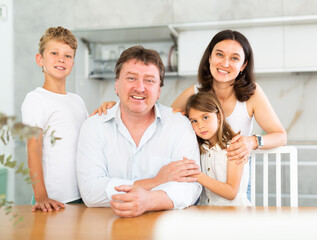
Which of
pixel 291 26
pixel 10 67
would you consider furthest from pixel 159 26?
pixel 10 67

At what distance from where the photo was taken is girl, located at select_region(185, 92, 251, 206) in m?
1.34

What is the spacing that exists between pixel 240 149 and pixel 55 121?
76 centimetres

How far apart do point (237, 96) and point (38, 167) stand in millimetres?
961

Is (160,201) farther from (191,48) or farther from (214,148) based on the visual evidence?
(191,48)

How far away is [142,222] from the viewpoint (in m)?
0.89

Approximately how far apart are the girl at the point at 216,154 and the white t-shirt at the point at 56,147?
52 centimetres

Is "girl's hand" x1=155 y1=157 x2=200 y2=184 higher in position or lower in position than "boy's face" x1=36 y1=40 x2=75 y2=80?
lower

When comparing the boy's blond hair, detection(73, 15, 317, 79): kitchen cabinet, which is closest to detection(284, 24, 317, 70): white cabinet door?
detection(73, 15, 317, 79): kitchen cabinet

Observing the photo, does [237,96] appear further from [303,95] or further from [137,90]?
[303,95]

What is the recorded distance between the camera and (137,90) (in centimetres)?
129

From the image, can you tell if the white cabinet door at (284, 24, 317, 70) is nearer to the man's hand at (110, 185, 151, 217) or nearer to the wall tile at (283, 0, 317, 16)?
the wall tile at (283, 0, 317, 16)

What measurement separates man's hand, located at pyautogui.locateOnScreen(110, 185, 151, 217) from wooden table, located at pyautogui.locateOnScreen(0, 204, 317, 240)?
0.02m

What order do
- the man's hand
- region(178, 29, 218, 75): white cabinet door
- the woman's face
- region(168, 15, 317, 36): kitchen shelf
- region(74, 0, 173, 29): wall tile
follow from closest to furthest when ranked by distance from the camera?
the man's hand < the woman's face < region(168, 15, 317, 36): kitchen shelf < region(178, 29, 218, 75): white cabinet door < region(74, 0, 173, 29): wall tile

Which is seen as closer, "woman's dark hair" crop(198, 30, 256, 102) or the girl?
the girl
